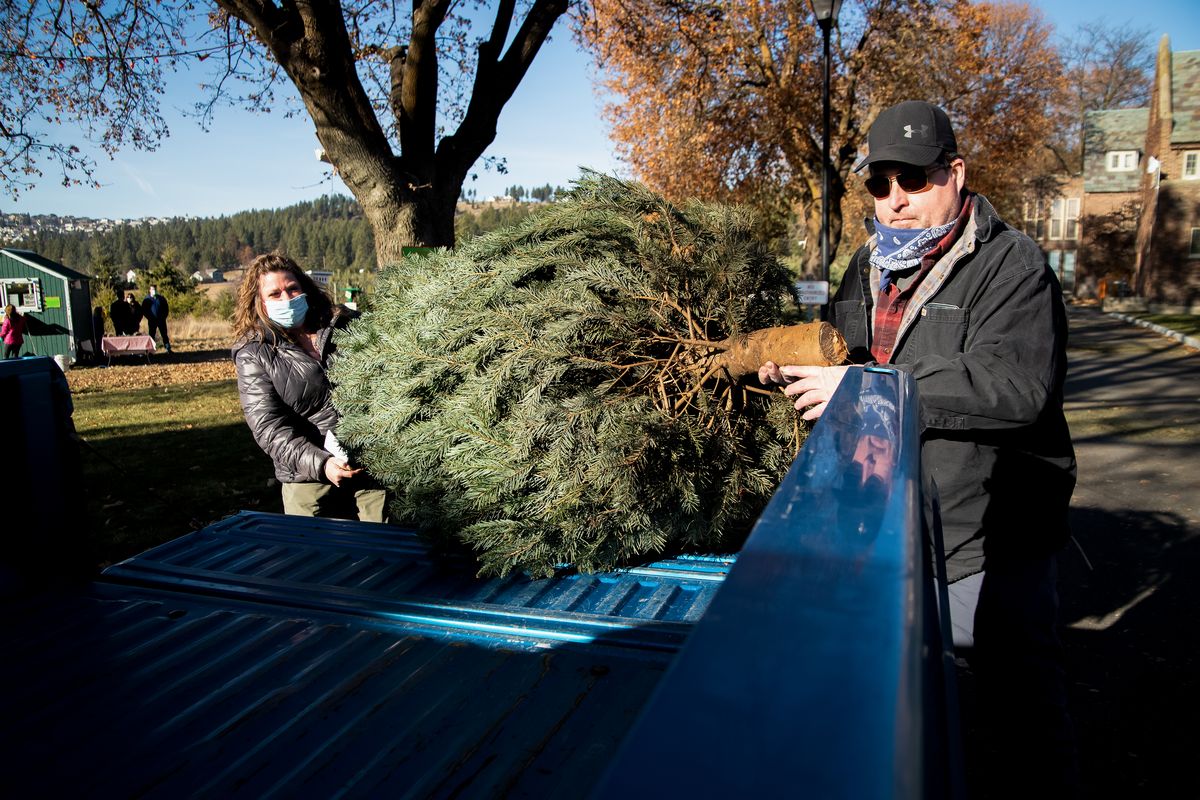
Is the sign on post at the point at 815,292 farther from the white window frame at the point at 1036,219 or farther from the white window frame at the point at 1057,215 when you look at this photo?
the white window frame at the point at 1057,215

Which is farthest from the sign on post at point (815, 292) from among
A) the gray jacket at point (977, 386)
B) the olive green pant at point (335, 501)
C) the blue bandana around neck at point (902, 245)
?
the gray jacket at point (977, 386)

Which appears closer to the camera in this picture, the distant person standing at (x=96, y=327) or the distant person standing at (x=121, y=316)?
the distant person standing at (x=121, y=316)

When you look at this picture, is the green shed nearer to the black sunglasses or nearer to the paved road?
the paved road

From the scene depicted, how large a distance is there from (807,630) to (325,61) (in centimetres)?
809

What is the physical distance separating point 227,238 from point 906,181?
485ft

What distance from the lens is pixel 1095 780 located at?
316cm

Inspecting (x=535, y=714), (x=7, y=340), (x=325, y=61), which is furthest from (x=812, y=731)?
(x=7, y=340)

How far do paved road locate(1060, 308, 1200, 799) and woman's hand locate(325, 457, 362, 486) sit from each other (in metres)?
3.46

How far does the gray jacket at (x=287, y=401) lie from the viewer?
3.88 metres

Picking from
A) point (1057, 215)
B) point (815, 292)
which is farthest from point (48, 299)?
point (1057, 215)

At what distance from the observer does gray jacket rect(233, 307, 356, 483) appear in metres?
3.88

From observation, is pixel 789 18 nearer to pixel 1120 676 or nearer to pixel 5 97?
pixel 5 97

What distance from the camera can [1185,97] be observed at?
115ft

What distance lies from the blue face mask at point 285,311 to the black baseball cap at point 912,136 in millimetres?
2919
